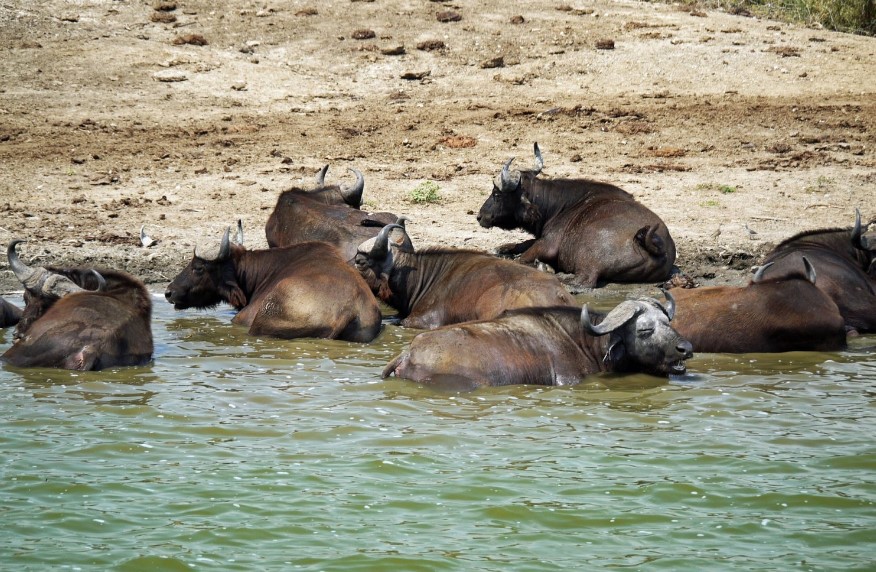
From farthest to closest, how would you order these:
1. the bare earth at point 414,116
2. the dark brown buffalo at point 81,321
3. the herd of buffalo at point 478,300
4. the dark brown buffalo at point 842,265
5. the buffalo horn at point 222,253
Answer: the bare earth at point 414,116 → the buffalo horn at point 222,253 → the dark brown buffalo at point 842,265 → the dark brown buffalo at point 81,321 → the herd of buffalo at point 478,300

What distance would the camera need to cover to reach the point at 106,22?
24.5 m

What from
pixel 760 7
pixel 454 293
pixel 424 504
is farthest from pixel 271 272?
pixel 760 7

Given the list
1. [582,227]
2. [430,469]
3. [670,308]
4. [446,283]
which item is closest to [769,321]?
[670,308]

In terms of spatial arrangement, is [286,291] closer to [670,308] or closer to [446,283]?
[446,283]

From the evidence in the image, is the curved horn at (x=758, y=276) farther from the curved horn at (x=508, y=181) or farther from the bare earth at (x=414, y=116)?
Answer: the curved horn at (x=508, y=181)

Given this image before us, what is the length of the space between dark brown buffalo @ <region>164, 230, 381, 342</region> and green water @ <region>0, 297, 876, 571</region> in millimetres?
706

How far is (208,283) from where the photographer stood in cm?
1334

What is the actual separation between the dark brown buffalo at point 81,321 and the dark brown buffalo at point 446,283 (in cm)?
282

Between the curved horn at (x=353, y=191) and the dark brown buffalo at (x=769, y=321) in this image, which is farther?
the curved horn at (x=353, y=191)

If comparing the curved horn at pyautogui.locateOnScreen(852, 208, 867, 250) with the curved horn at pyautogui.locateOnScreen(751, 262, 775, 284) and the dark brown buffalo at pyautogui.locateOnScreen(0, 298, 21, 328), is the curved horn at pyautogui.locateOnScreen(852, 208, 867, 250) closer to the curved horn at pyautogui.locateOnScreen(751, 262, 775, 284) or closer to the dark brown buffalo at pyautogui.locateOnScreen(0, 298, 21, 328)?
the curved horn at pyautogui.locateOnScreen(751, 262, 775, 284)

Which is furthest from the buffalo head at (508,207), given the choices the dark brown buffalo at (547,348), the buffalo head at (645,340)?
the buffalo head at (645,340)

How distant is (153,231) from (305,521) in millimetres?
9858

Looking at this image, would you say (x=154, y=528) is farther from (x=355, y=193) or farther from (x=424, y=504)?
(x=355, y=193)

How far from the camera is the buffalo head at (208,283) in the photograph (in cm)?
1327
